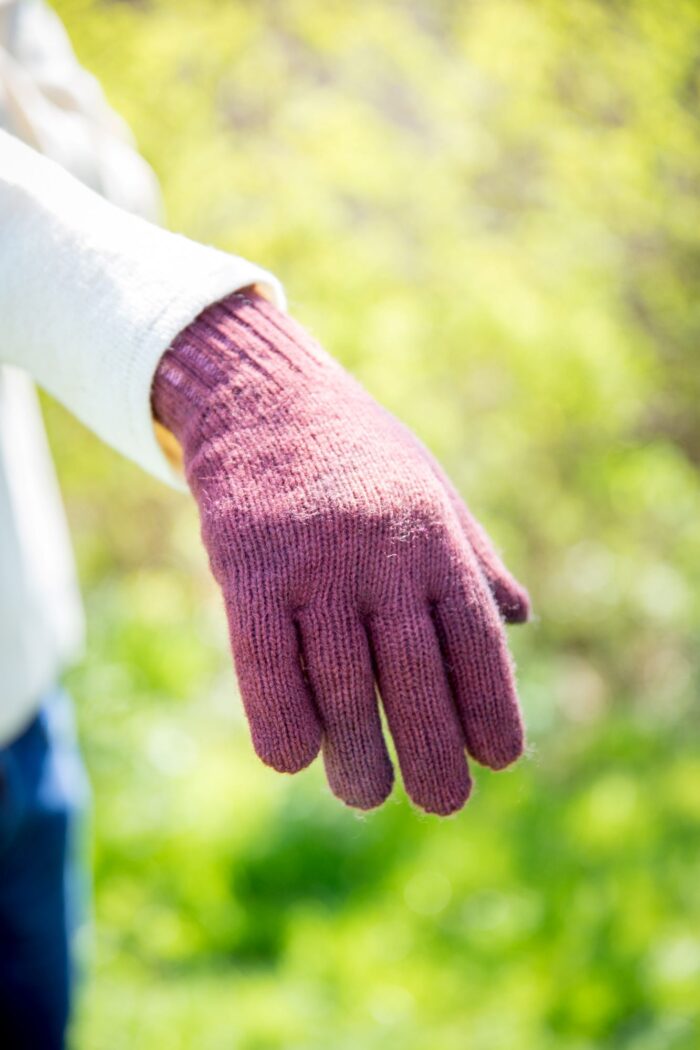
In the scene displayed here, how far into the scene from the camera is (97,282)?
2.71ft

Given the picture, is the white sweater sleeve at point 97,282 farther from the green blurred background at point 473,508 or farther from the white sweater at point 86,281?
the green blurred background at point 473,508

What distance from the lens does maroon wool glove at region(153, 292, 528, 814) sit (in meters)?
0.78

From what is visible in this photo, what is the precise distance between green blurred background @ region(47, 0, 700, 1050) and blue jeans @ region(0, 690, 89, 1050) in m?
0.48

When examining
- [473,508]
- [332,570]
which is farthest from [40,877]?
[473,508]

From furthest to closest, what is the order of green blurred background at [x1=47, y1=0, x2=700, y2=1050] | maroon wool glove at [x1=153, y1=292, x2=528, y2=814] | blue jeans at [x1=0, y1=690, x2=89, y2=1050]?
green blurred background at [x1=47, y1=0, x2=700, y2=1050] → blue jeans at [x1=0, y1=690, x2=89, y2=1050] → maroon wool glove at [x1=153, y1=292, x2=528, y2=814]

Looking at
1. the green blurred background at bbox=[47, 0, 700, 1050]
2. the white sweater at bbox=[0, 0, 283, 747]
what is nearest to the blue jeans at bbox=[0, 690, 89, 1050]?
the green blurred background at bbox=[47, 0, 700, 1050]

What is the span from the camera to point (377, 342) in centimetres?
294

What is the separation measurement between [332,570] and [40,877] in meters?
0.97

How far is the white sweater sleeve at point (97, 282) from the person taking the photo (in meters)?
0.82

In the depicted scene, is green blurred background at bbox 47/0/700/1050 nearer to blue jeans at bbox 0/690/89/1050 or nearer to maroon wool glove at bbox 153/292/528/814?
blue jeans at bbox 0/690/89/1050

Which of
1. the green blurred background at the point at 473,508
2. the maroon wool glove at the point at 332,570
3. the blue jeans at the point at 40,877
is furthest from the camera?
the green blurred background at the point at 473,508

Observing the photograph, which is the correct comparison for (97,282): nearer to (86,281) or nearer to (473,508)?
(86,281)

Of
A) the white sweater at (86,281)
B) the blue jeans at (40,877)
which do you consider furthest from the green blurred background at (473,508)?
the white sweater at (86,281)

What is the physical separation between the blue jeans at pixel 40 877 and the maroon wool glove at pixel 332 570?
71 cm
